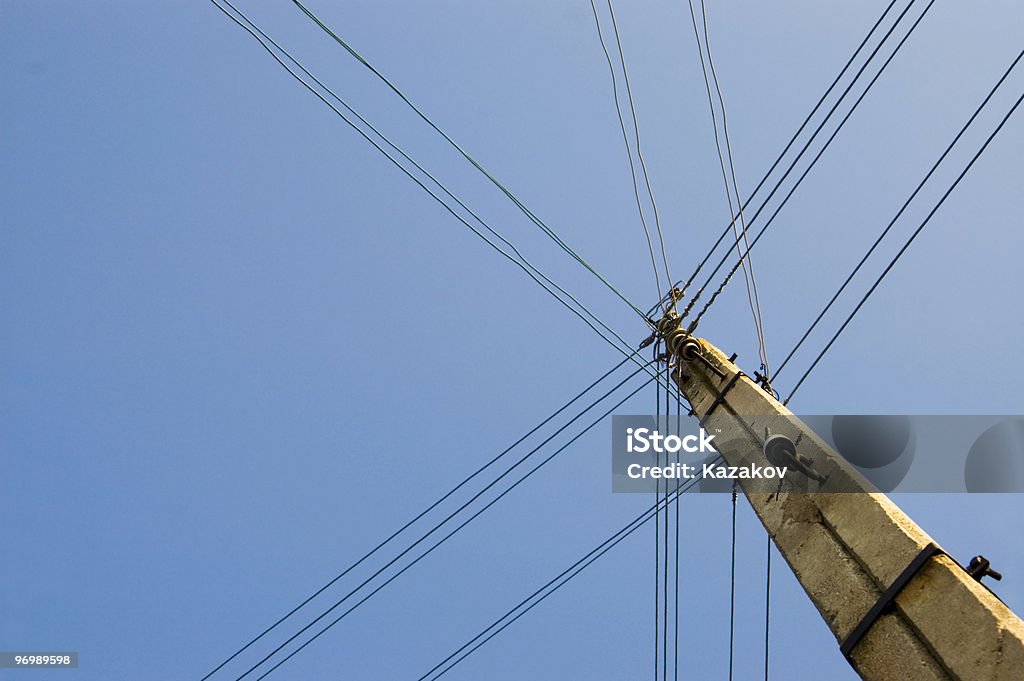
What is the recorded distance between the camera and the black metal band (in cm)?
347

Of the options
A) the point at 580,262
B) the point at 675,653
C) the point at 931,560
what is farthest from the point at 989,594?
the point at 580,262

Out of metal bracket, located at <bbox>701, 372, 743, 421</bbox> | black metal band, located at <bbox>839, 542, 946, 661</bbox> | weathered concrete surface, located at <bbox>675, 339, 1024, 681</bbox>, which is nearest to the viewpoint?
weathered concrete surface, located at <bbox>675, 339, 1024, 681</bbox>

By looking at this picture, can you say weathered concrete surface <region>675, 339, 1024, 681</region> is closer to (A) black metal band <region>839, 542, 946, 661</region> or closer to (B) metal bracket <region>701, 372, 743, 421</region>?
(A) black metal band <region>839, 542, 946, 661</region>

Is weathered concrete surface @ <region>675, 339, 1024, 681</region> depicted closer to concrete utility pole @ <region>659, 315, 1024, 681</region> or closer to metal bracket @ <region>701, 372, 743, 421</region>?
concrete utility pole @ <region>659, 315, 1024, 681</region>

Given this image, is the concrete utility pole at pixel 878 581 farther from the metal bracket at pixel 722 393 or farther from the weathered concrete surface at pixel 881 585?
the metal bracket at pixel 722 393

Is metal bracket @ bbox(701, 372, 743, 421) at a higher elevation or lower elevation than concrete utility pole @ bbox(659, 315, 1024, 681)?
higher

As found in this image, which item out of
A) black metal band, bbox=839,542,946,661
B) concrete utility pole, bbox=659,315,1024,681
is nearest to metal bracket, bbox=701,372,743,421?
concrete utility pole, bbox=659,315,1024,681

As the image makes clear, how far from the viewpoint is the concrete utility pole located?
10.1ft

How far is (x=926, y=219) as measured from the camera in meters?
5.57

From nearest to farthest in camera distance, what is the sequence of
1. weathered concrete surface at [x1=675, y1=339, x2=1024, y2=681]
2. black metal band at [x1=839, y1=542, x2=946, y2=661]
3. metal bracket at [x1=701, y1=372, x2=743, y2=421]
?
weathered concrete surface at [x1=675, y1=339, x2=1024, y2=681], black metal band at [x1=839, y1=542, x2=946, y2=661], metal bracket at [x1=701, y1=372, x2=743, y2=421]

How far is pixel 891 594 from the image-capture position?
11.5 ft

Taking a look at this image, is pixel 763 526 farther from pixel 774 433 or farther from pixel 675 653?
pixel 675 653

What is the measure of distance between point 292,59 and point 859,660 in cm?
463

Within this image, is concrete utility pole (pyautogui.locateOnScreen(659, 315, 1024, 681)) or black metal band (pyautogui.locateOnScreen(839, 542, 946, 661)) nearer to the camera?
concrete utility pole (pyautogui.locateOnScreen(659, 315, 1024, 681))
